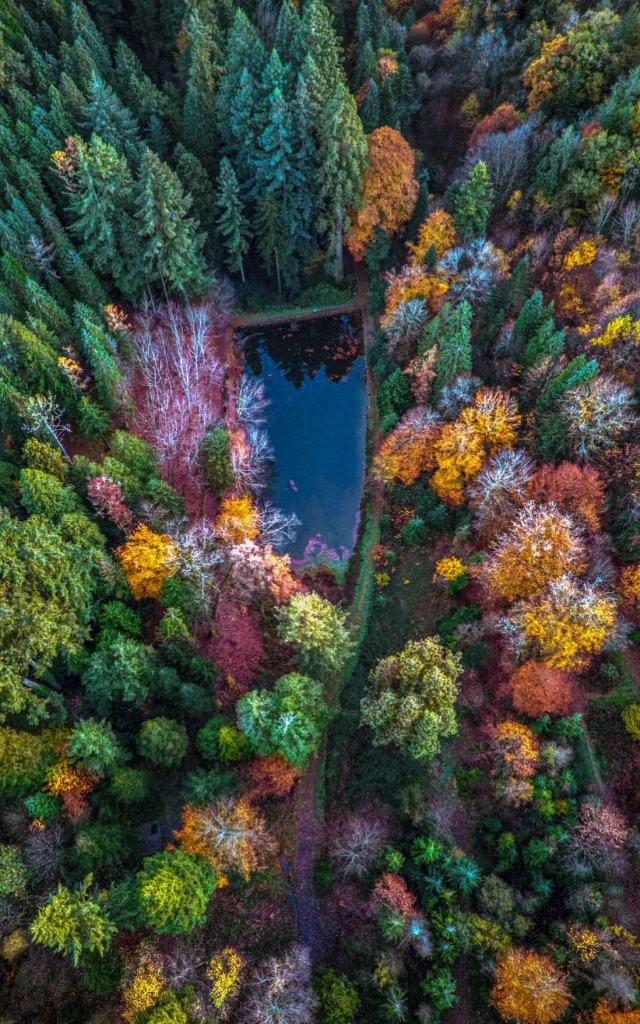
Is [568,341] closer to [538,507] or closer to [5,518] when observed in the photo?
[538,507]

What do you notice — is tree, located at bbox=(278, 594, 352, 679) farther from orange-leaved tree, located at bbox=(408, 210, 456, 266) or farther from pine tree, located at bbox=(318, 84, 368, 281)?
pine tree, located at bbox=(318, 84, 368, 281)

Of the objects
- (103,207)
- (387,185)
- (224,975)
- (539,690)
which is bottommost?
(224,975)

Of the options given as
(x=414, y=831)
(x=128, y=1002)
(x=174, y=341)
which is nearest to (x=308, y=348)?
(x=174, y=341)

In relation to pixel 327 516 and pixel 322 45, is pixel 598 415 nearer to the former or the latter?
pixel 327 516

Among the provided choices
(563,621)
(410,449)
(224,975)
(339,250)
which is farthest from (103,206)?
(224,975)

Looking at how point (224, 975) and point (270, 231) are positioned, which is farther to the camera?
point (270, 231)

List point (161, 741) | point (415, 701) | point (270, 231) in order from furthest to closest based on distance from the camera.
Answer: point (270, 231) → point (161, 741) → point (415, 701)
